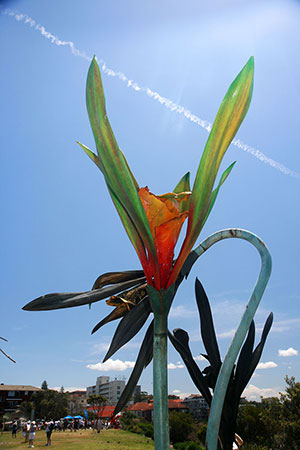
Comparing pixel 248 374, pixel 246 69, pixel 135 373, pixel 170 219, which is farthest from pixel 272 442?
pixel 246 69

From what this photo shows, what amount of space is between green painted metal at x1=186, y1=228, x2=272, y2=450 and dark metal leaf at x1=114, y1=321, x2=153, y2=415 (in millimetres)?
1022

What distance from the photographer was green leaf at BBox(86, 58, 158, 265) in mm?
4051

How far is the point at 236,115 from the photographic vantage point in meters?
4.21

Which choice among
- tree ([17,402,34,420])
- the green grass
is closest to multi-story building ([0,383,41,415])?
A: tree ([17,402,34,420])

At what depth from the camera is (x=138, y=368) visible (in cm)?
438

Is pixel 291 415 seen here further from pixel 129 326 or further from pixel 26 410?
pixel 26 410

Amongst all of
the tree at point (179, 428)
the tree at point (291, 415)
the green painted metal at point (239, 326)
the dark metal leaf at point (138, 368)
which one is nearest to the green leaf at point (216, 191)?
the green painted metal at point (239, 326)

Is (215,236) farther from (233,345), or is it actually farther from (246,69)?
(246,69)

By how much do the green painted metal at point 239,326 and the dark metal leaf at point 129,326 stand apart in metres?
1.22

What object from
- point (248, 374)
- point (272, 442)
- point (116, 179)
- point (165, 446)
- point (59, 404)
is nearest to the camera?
point (165, 446)

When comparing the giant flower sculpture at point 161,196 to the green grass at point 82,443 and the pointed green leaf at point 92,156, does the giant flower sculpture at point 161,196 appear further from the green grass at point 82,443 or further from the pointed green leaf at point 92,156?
the green grass at point 82,443

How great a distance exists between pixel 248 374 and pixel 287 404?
13.1 metres

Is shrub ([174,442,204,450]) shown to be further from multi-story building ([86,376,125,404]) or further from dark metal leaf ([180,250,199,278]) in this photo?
multi-story building ([86,376,125,404])

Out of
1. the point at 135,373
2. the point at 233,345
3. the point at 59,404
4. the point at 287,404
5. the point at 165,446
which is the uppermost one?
the point at 233,345
